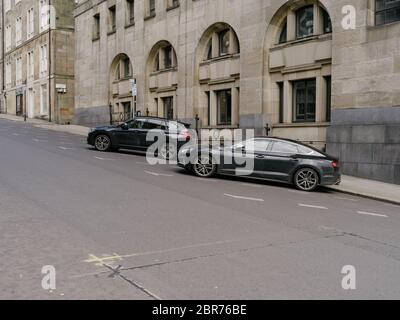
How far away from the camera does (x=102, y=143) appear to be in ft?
61.6

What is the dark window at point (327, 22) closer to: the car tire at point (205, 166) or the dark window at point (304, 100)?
the dark window at point (304, 100)

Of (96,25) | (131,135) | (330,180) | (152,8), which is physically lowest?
(330,180)

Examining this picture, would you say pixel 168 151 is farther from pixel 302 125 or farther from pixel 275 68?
pixel 275 68

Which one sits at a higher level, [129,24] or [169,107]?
[129,24]

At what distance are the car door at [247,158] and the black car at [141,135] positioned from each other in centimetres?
416

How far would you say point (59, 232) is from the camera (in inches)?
257

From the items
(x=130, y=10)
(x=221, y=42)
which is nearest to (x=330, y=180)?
(x=221, y=42)

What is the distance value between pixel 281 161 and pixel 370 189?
2.82m

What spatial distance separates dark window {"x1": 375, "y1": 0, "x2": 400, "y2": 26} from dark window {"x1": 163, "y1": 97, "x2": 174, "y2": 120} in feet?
41.5

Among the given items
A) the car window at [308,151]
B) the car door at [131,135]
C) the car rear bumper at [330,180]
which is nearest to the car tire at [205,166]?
the car window at [308,151]

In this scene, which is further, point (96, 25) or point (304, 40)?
point (96, 25)

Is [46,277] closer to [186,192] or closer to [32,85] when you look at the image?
[186,192]

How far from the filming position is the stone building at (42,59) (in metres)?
40.3
